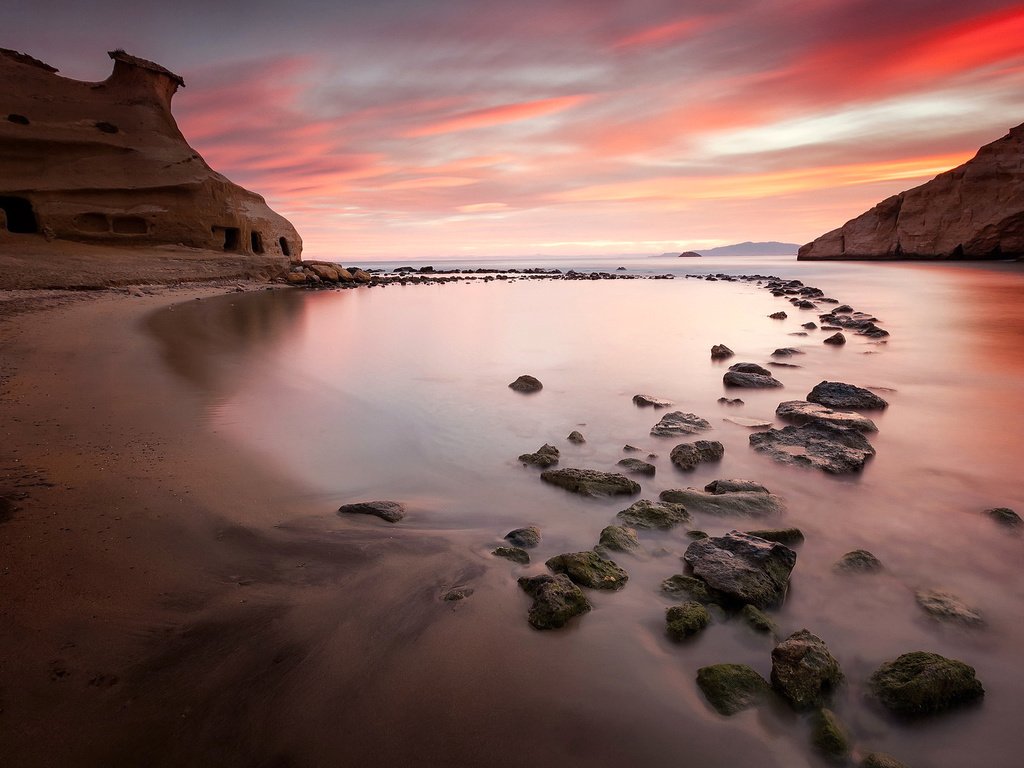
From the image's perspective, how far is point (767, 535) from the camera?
3740 millimetres

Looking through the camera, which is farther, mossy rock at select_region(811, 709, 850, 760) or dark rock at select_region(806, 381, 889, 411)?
dark rock at select_region(806, 381, 889, 411)

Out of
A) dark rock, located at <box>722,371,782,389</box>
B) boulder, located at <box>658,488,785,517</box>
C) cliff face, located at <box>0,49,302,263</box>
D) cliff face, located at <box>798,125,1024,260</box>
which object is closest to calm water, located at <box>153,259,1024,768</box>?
boulder, located at <box>658,488,785,517</box>

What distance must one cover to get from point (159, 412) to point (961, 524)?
8333 mm

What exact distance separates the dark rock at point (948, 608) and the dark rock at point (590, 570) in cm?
183

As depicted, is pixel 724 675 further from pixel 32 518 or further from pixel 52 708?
pixel 32 518

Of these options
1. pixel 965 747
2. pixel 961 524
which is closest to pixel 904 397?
pixel 961 524

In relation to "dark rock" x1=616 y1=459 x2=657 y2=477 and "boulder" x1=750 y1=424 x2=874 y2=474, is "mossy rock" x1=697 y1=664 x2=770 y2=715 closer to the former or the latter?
"dark rock" x1=616 y1=459 x2=657 y2=477

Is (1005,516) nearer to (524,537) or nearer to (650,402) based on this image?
(524,537)

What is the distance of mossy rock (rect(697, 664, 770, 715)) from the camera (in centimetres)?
236

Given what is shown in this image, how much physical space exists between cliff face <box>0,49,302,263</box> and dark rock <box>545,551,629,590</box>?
29589mm

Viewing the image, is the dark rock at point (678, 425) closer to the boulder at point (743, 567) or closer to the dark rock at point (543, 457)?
the dark rock at point (543, 457)

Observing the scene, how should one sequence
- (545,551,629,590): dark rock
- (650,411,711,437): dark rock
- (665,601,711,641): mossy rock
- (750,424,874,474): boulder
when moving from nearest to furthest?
(665,601,711,641): mossy rock < (545,551,629,590): dark rock < (750,424,874,474): boulder < (650,411,711,437): dark rock

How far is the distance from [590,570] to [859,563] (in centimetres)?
195

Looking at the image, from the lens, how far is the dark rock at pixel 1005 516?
4.04 m
